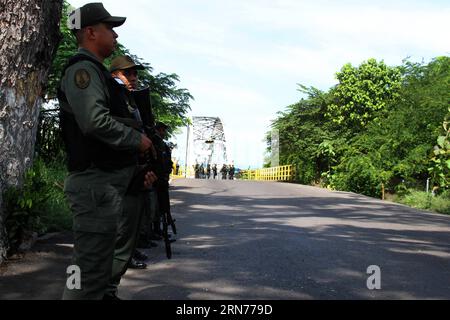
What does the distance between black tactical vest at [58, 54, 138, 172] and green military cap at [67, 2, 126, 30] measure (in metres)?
0.21

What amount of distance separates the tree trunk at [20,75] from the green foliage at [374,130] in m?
11.1

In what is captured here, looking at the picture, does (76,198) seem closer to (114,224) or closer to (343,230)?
(114,224)

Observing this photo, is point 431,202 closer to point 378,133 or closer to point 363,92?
point 378,133

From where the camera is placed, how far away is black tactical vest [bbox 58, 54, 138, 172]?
9.75 ft

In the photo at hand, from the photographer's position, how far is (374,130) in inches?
987

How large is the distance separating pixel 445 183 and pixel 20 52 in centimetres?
1559

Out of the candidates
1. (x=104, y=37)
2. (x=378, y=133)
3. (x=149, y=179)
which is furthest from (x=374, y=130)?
(x=104, y=37)

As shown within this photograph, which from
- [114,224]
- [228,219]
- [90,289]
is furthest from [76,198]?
[228,219]

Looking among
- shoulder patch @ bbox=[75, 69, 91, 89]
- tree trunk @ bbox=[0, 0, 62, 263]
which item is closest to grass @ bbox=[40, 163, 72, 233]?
tree trunk @ bbox=[0, 0, 62, 263]

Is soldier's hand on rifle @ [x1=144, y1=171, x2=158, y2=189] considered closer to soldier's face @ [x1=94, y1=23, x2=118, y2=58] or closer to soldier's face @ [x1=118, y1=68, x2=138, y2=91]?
soldier's face @ [x1=94, y1=23, x2=118, y2=58]

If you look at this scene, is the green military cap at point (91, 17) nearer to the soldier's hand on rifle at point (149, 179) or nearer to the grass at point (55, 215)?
the soldier's hand on rifle at point (149, 179)

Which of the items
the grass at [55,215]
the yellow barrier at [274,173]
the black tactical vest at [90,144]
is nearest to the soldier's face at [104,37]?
the black tactical vest at [90,144]

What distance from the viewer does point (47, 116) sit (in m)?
13.5

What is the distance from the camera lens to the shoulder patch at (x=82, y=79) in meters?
2.86
